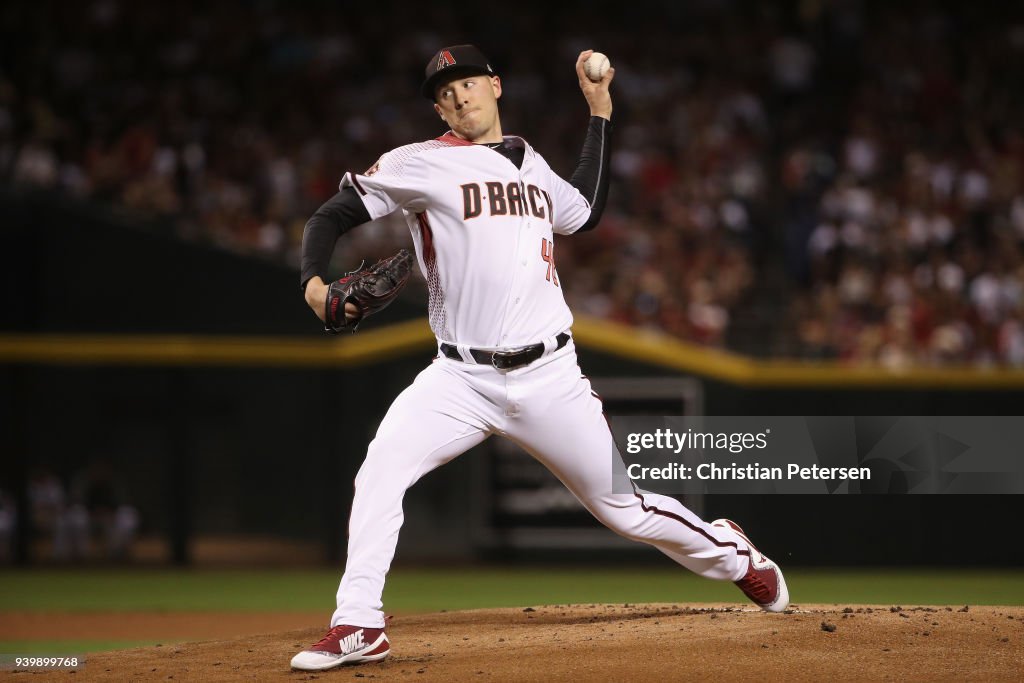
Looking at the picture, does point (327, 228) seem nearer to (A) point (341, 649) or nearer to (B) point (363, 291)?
(B) point (363, 291)

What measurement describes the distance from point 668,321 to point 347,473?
2932 millimetres

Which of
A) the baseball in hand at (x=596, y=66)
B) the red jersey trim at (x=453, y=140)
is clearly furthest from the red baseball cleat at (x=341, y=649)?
the baseball in hand at (x=596, y=66)

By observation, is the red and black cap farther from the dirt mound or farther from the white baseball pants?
the dirt mound

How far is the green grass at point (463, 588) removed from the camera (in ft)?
26.3

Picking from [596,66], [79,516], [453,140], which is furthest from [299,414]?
[453,140]

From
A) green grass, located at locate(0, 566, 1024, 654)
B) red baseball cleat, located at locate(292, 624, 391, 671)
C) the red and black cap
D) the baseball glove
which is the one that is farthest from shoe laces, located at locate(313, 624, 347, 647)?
green grass, located at locate(0, 566, 1024, 654)

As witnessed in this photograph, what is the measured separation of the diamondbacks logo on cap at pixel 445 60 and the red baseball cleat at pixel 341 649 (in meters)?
1.80

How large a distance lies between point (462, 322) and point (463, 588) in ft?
16.5

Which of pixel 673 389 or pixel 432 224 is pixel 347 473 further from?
pixel 432 224

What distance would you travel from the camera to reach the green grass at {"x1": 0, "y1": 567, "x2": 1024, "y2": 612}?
26.3 feet

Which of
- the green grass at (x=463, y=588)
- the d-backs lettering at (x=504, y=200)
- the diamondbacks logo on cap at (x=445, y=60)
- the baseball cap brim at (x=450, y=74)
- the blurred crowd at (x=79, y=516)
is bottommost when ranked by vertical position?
the green grass at (x=463, y=588)

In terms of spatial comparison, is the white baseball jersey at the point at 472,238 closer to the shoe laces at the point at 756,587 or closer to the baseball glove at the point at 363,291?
the baseball glove at the point at 363,291

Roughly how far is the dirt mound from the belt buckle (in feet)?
2.96

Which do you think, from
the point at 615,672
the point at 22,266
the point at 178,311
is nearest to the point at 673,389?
the point at 178,311
